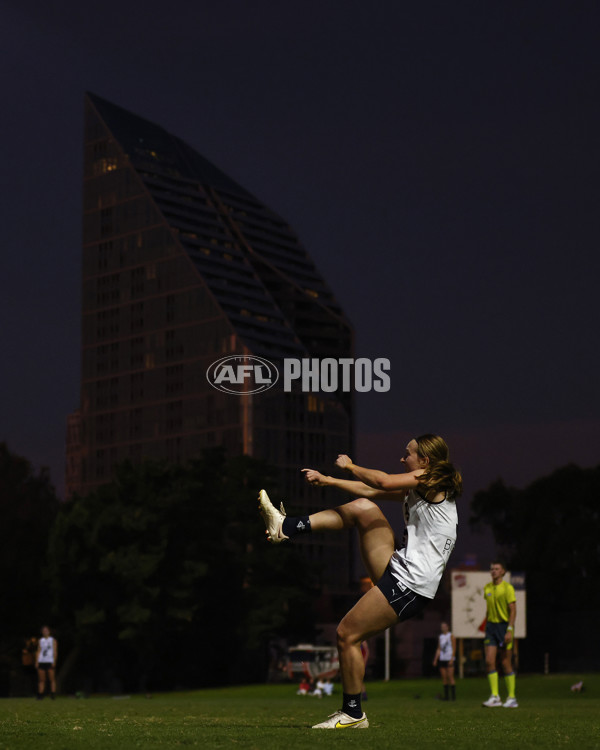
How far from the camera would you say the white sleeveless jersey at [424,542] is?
945 centimetres

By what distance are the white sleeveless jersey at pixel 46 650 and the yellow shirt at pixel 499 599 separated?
19221mm

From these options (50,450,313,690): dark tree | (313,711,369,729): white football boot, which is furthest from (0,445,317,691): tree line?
(313,711,369,729): white football boot

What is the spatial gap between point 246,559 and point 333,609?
340 ft

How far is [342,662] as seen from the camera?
974cm

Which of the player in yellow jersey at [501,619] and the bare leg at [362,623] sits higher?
the bare leg at [362,623]

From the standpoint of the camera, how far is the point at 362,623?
959 cm

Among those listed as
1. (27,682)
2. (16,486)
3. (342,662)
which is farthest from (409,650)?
(342,662)

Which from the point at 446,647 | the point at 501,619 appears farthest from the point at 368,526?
the point at 446,647

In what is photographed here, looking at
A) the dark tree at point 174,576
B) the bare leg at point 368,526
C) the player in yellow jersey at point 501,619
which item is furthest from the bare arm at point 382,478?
the dark tree at point 174,576

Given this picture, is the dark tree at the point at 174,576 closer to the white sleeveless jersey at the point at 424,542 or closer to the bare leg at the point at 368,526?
the bare leg at the point at 368,526

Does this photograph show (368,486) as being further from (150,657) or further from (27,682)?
(27,682)

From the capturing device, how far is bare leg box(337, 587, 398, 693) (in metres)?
9.53

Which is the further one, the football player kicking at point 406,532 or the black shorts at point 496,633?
the black shorts at point 496,633

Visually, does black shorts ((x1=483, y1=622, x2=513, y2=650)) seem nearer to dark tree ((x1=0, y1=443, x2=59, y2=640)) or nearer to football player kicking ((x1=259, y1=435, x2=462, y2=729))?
football player kicking ((x1=259, y1=435, x2=462, y2=729))
